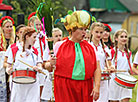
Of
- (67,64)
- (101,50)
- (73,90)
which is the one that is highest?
(101,50)

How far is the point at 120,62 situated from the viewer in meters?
7.29

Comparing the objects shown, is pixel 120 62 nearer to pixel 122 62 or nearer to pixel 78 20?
pixel 122 62

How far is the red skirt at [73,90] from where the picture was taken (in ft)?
14.2

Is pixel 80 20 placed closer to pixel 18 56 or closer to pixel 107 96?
pixel 18 56

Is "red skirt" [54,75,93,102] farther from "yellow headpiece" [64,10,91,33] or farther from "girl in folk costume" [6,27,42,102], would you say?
"girl in folk costume" [6,27,42,102]

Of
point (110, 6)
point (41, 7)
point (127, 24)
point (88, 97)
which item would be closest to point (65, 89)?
point (88, 97)

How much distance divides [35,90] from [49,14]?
192cm

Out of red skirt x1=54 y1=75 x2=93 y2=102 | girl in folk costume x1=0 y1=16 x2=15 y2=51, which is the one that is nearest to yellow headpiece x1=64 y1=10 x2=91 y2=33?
red skirt x1=54 y1=75 x2=93 y2=102

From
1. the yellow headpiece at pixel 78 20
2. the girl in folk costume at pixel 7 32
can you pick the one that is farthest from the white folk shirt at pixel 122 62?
the yellow headpiece at pixel 78 20

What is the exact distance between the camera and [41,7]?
4.61 m

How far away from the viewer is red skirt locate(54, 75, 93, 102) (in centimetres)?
433

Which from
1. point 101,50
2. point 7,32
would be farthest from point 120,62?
point 7,32

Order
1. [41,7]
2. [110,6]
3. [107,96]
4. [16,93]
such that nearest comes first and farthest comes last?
[41,7], [16,93], [107,96], [110,6]

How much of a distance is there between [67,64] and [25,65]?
1753 millimetres
